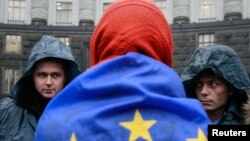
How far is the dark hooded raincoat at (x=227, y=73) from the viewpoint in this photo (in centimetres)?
327

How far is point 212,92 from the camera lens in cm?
325

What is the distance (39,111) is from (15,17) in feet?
64.7

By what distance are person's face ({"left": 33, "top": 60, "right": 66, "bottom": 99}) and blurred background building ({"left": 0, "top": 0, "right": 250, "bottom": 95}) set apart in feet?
57.6

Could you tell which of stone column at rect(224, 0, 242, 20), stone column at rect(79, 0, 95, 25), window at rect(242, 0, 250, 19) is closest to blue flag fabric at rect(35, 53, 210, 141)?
stone column at rect(224, 0, 242, 20)

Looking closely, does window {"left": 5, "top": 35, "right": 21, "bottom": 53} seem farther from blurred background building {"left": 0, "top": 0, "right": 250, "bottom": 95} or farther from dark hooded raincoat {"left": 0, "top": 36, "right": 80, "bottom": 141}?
dark hooded raincoat {"left": 0, "top": 36, "right": 80, "bottom": 141}

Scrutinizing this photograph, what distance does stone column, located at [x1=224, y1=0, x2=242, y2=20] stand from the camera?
21169 mm

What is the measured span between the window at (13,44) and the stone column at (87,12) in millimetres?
2991

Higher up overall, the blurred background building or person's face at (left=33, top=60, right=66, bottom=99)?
the blurred background building

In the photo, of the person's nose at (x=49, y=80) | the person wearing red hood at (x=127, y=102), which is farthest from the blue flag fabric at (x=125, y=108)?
the person's nose at (x=49, y=80)

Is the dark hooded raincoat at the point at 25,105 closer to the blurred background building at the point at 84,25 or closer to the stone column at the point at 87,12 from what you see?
the blurred background building at the point at 84,25

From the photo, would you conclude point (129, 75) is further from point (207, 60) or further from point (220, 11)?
point (220, 11)

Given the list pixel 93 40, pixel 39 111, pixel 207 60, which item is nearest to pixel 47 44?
pixel 39 111

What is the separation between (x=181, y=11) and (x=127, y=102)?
20.8 m

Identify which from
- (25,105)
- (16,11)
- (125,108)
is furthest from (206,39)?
(125,108)
